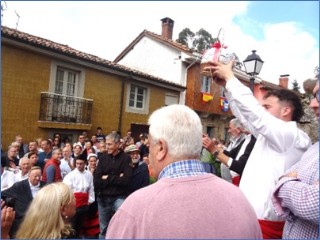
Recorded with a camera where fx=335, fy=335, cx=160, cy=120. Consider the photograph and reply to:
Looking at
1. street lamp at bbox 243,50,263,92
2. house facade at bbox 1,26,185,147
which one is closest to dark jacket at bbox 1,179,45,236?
street lamp at bbox 243,50,263,92

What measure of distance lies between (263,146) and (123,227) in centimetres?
117

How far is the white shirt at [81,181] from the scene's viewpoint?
17.4ft

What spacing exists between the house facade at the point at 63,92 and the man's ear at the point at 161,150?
8.83m

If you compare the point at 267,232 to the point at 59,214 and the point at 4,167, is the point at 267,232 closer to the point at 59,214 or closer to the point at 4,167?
the point at 59,214

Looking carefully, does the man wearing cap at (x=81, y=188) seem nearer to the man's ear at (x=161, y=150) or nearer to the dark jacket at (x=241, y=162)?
the dark jacket at (x=241, y=162)

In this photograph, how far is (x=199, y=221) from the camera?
44.3 inches

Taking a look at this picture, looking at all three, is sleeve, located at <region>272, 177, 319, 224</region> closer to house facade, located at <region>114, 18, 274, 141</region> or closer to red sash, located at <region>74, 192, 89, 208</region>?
red sash, located at <region>74, 192, 89, 208</region>

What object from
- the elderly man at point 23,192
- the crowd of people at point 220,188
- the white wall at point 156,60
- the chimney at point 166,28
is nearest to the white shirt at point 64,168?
the elderly man at point 23,192

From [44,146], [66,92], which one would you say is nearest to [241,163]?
[44,146]

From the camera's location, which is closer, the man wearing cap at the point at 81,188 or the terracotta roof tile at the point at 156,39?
the man wearing cap at the point at 81,188

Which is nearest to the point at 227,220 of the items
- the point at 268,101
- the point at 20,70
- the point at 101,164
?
the point at 268,101

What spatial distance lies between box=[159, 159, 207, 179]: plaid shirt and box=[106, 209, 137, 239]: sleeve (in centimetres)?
22

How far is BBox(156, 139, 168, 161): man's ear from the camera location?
1280 millimetres

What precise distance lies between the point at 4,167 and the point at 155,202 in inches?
177
